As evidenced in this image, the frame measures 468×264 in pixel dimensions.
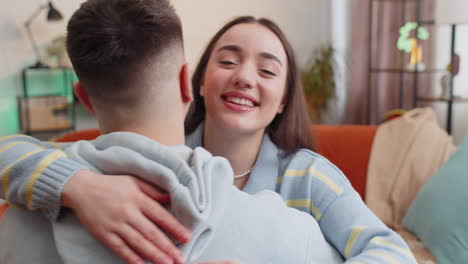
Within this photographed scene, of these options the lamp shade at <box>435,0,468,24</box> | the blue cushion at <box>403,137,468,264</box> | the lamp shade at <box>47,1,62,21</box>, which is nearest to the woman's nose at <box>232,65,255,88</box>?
the blue cushion at <box>403,137,468,264</box>

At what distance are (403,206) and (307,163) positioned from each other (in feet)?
3.85

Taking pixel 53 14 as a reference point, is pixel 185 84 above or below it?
below

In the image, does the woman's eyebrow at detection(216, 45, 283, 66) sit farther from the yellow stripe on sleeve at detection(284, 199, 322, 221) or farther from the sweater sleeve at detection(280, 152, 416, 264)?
the yellow stripe on sleeve at detection(284, 199, 322, 221)

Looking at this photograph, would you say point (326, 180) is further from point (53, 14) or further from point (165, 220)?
point (53, 14)

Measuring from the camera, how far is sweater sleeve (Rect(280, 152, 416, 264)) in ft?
2.77

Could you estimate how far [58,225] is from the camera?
0.62 meters

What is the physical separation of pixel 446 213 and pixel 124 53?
1492 mm

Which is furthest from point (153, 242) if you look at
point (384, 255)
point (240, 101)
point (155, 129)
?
point (240, 101)

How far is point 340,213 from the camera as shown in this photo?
1015 mm

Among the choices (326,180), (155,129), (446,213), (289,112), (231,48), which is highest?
(231,48)

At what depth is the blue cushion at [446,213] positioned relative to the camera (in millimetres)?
1639

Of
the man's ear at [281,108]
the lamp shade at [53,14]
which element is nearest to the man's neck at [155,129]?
the man's ear at [281,108]

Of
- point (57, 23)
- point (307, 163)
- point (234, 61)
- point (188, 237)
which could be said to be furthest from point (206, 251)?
point (57, 23)

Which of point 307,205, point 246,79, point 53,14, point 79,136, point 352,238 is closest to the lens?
point 352,238
